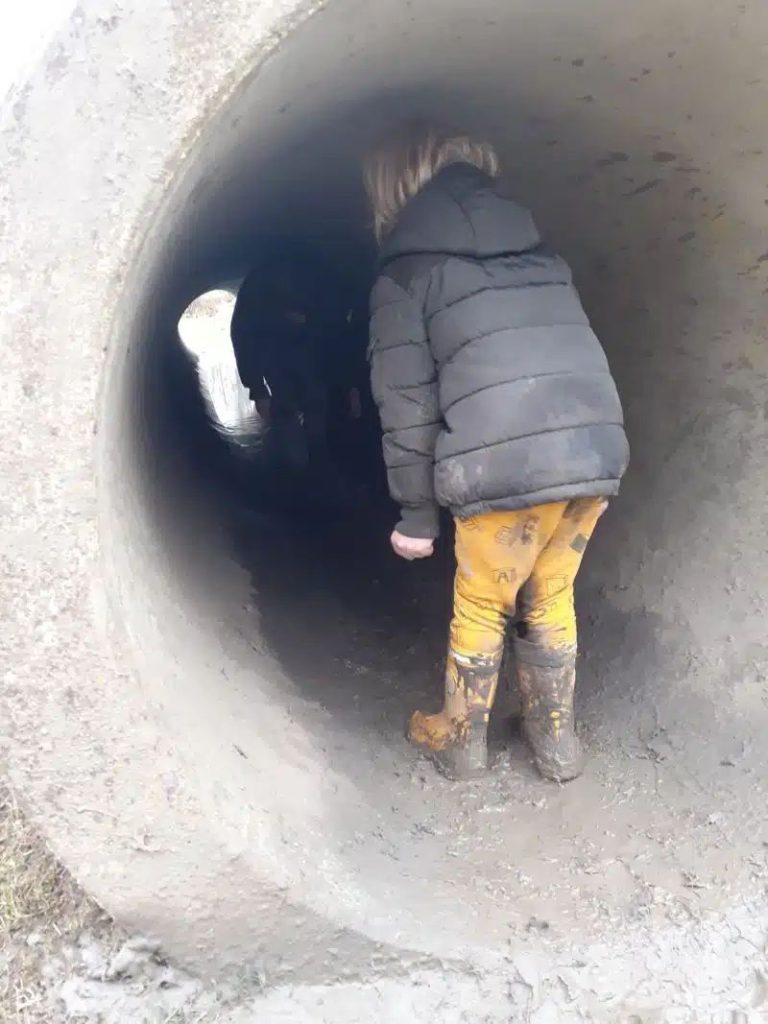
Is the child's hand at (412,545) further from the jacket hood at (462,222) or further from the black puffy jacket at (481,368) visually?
the jacket hood at (462,222)

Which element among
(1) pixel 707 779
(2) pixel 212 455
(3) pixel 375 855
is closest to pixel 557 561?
(1) pixel 707 779

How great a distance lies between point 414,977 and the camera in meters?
1.96

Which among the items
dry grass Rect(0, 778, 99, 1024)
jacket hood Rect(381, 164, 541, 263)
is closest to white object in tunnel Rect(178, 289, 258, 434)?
jacket hood Rect(381, 164, 541, 263)

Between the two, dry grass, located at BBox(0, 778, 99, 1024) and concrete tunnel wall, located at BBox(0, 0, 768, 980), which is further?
dry grass, located at BBox(0, 778, 99, 1024)

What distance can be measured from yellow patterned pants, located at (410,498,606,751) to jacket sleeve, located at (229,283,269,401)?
2823mm

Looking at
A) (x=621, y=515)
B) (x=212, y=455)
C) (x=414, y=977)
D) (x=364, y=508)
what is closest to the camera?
(x=414, y=977)

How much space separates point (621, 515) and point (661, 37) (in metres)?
1.45

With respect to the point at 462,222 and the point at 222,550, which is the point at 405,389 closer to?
the point at 462,222

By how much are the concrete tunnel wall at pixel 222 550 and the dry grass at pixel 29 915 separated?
0.31 meters

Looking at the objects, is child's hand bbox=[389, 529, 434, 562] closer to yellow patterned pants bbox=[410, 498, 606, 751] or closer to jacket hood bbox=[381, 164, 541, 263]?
yellow patterned pants bbox=[410, 498, 606, 751]

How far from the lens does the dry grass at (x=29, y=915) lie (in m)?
1.98

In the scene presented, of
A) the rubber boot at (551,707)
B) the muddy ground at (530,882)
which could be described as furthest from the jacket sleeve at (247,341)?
the rubber boot at (551,707)

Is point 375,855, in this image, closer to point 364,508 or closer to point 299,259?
point 364,508

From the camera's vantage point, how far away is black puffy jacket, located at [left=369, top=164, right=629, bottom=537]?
7.14 ft
